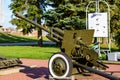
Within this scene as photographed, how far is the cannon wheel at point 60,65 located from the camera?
10.1 meters

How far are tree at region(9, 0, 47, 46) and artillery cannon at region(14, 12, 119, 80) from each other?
2838 centimetres

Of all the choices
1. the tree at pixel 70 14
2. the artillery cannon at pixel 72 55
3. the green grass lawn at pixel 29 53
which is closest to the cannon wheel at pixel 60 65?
the artillery cannon at pixel 72 55

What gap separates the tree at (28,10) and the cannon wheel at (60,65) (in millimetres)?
28652

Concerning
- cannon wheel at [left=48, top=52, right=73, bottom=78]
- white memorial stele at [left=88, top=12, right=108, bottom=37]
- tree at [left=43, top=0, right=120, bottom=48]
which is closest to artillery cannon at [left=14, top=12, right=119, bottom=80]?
cannon wheel at [left=48, top=52, right=73, bottom=78]

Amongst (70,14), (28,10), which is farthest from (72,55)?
(28,10)

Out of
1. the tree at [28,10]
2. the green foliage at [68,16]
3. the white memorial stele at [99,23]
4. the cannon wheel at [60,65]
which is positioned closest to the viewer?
the cannon wheel at [60,65]

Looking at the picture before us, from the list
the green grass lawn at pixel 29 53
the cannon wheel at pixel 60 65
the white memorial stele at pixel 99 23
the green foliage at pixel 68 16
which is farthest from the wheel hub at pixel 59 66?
the green foliage at pixel 68 16

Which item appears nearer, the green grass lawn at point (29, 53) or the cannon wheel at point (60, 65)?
the cannon wheel at point (60, 65)

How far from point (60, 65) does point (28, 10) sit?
2981cm

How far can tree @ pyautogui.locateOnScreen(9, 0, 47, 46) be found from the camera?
1554 inches

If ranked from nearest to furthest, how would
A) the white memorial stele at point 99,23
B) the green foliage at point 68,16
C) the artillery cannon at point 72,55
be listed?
the artillery cannon at point 72,55, the white memorial stele at point 99,23, the green foliage at point 68,16

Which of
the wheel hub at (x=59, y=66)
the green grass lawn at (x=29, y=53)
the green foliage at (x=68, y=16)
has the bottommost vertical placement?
the green grass lawn at (x=29, y=53)

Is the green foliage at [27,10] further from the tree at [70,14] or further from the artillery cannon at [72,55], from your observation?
the artillery cannon at [72,55]

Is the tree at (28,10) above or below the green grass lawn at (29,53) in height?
above
